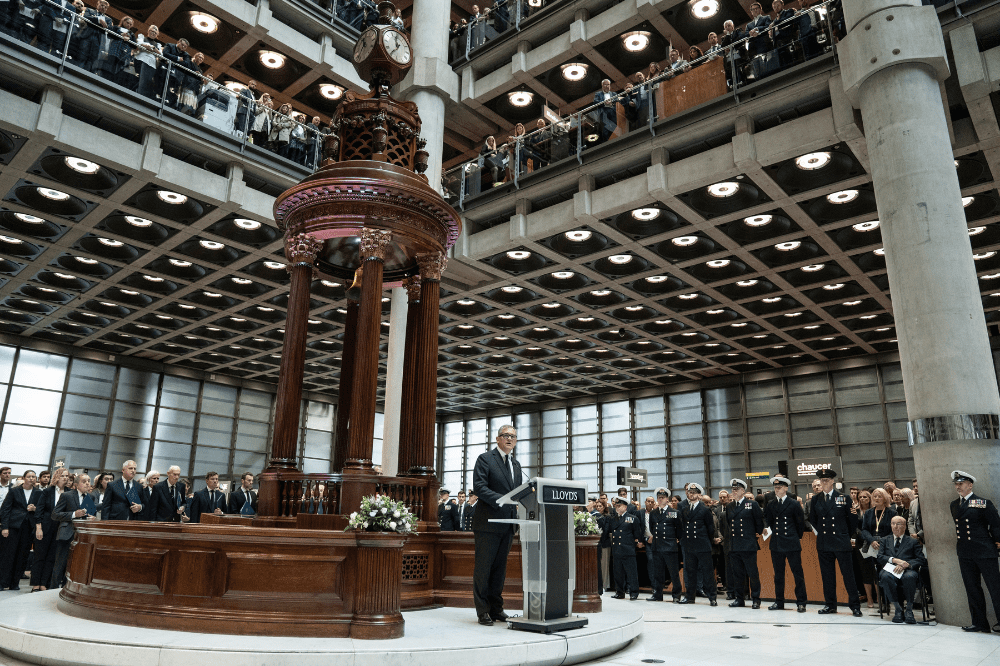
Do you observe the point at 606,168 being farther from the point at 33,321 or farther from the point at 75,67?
the point at 33,321

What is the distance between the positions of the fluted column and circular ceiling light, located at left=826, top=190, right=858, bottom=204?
12.2 meters

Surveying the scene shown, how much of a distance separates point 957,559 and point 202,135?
16.8 metres

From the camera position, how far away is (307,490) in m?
7.99

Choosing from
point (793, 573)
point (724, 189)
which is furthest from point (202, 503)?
point (724, 189)

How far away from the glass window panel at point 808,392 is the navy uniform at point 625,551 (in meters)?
17.9

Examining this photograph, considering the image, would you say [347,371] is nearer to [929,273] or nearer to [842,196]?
[929,273]

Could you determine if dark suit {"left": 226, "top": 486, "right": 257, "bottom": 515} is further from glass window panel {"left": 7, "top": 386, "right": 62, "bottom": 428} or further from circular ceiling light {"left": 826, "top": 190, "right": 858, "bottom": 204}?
glass window panel {"left": 7, "top": 386, "right": 62, "bottom": 428}

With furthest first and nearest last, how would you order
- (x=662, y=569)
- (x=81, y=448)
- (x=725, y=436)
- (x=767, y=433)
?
(x=725, y=436) < (x=767, y=433) < (x=81, y=448) < (x=662, y=569)

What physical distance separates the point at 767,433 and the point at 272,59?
24.6 m

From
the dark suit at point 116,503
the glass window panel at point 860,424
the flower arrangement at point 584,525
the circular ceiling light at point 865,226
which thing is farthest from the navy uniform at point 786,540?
the glass window panel at point 860,424

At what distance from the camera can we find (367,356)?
7926 mm

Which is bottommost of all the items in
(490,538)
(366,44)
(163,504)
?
(490,538)

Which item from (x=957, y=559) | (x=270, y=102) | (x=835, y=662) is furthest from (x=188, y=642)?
(x=270, y=102)

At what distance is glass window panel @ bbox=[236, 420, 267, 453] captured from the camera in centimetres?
3375
